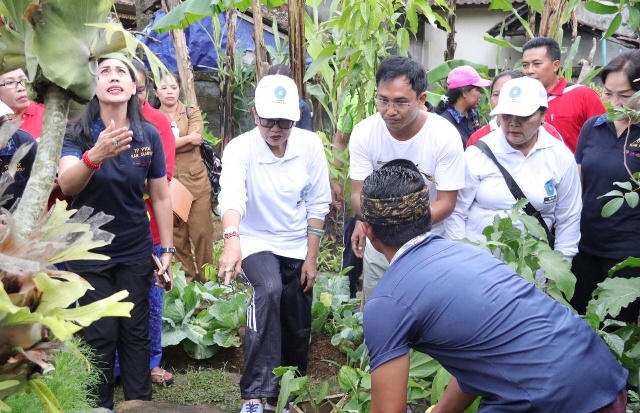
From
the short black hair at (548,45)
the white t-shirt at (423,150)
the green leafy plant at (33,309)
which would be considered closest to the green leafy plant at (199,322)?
the white t-shirt at (423,150)

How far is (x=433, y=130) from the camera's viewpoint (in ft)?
13.2

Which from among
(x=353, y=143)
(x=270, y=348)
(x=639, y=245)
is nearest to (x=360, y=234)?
(x=353, y=143)

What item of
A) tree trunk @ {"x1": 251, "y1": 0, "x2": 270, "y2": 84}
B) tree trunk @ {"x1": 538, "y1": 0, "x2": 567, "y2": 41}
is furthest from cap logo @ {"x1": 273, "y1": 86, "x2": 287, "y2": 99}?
tree trunk @ {"x1": 251, "y1": 0, "x2": 270, "y2": 84}

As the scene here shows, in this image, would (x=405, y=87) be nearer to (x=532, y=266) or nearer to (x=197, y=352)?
(x=532, y=266)

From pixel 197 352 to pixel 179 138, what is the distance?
6.88ft

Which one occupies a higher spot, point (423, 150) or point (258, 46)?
point (258, 46)

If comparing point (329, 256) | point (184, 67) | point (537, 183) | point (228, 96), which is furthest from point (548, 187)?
point (228, 96)

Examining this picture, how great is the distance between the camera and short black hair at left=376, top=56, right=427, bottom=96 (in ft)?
12.7

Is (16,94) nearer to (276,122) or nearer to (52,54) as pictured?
(276,122)

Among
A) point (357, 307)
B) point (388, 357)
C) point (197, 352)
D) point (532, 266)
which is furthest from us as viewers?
point (357, 307)

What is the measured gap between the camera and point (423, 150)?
4.05m

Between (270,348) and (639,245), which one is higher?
(639,245)

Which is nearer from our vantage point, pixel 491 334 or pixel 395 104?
pixel 491 334

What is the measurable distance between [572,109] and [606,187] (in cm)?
95
